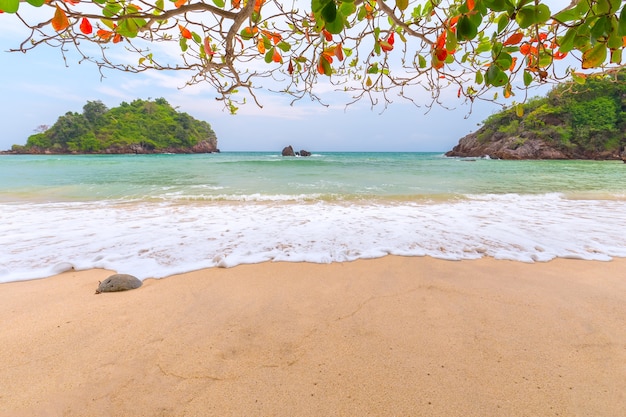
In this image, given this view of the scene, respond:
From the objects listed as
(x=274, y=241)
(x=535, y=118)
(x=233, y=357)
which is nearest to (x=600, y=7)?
(x=233, y=357)

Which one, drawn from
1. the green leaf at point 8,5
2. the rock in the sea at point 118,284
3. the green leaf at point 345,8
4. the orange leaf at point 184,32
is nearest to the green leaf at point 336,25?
the green leaf at point 345,8

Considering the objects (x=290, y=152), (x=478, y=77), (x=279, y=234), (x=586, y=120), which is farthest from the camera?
(x=290, y=152)

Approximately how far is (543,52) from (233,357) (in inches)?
95.9

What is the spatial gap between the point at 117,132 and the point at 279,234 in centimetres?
6020

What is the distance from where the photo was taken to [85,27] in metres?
1.72

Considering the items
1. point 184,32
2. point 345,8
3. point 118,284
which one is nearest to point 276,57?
point 184,32

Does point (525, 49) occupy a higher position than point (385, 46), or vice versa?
point (385, 46)

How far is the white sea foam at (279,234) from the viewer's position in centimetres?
287

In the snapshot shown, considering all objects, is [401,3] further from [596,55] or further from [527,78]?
[596,55]

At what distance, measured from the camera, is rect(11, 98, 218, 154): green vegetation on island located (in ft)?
164

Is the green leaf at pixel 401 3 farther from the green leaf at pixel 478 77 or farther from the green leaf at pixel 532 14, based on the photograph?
the green leaf at pixel 532 14

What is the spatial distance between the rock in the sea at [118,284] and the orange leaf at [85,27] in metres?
1.79

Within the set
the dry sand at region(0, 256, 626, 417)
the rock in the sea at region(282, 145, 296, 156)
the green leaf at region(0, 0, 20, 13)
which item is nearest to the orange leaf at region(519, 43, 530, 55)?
the dry sand at region(0, 256, 626, 417)

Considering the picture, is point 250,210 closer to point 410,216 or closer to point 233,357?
point 410,216
